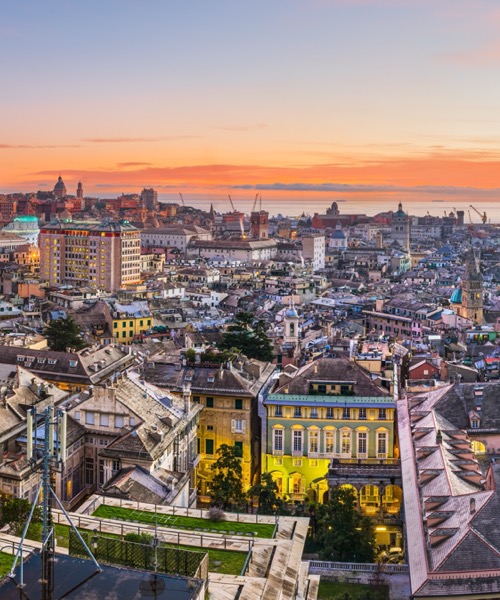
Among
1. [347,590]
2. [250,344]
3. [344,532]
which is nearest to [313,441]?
[344,532]

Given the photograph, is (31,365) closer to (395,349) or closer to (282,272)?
(395,349)

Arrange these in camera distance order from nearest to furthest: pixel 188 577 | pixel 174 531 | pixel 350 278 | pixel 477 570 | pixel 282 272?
1. pixel 188 577
2. pixel 174 531
3. pixel 477 570
4. pixel 282 272
5. pixel 350 278

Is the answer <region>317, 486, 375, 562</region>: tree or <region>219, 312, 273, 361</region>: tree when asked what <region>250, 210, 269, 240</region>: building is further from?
<region>317, 486, 375, 562</region>: tree

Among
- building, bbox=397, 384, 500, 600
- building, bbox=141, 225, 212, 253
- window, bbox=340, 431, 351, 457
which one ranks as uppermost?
building, bbox=141, 225, 212, 253

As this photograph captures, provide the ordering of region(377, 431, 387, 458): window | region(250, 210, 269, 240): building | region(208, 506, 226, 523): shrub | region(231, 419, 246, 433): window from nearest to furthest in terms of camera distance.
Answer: region(208, 506, 226, 523): shrub, region(377, 431, 387, 458): window, region(231, 419, 246, 433): window, region(250, 210, 269, 240): building

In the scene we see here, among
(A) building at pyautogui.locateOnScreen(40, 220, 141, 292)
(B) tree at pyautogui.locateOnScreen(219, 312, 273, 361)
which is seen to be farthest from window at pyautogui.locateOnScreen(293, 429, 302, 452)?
(A) building at pyautogui.locateOnScreen(40, 220, 141, 292)

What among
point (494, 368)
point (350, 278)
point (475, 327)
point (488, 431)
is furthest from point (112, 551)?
point (350, 278)

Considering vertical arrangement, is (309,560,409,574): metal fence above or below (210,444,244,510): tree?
below

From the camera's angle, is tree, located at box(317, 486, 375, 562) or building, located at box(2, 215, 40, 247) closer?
tree, located at box(317, 486, 375, 562)
